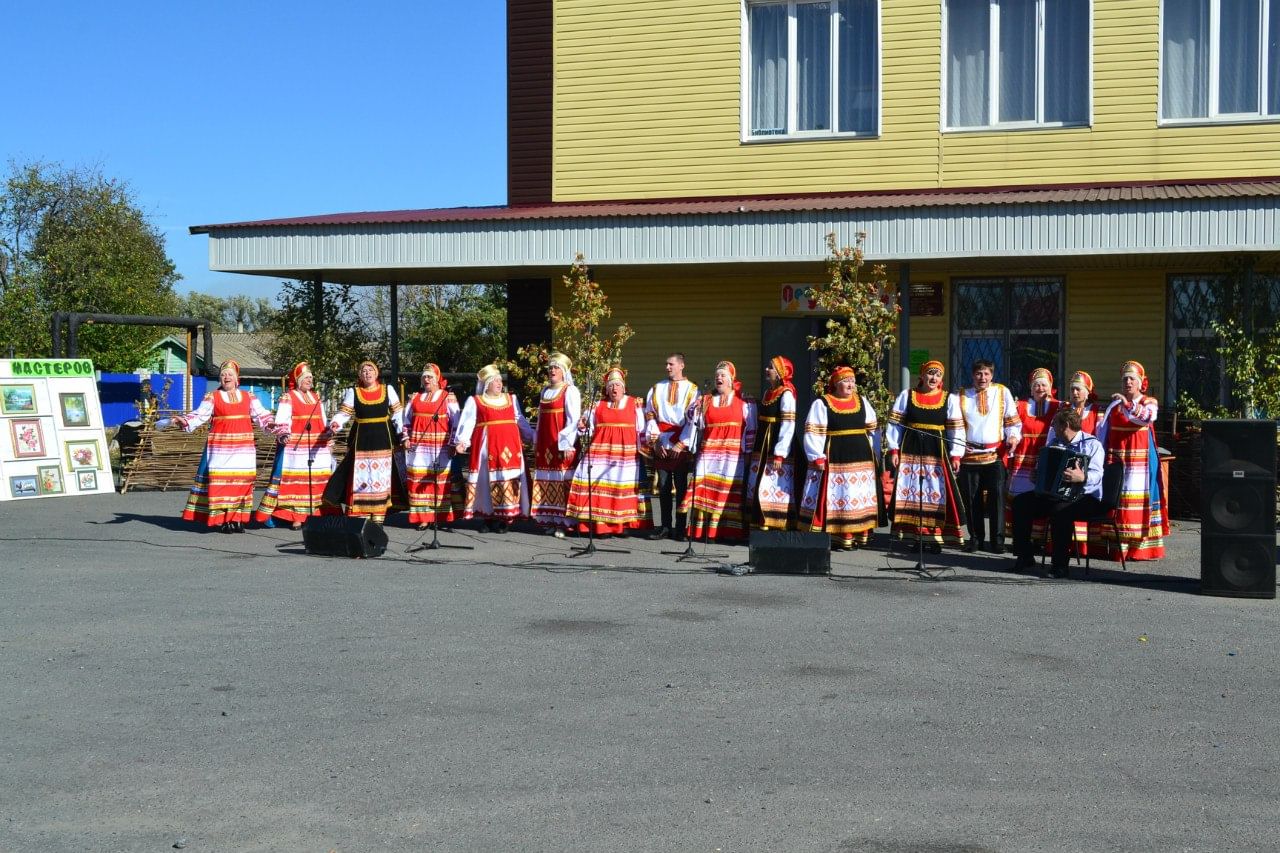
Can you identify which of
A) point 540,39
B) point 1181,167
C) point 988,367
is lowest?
point 988,367

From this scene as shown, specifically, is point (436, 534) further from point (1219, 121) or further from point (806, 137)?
point (1219, 121)

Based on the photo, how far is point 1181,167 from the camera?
17375mm

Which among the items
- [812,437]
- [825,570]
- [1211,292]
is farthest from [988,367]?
[1211,292]

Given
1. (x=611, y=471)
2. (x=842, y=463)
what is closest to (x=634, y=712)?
(x=842, y=463)

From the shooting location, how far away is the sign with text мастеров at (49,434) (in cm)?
1878

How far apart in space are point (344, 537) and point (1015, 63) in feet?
35.6

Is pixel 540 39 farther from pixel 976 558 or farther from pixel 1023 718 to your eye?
pixel 1023 718

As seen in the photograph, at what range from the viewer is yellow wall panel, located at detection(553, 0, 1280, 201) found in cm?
1742

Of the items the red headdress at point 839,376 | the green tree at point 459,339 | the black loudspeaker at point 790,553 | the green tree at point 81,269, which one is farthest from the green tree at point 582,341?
the green tree at point 81,269

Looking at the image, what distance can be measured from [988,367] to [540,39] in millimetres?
9834

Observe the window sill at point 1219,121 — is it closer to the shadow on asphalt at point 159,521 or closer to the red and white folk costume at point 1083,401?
the red and white folk costume at point 1083,401

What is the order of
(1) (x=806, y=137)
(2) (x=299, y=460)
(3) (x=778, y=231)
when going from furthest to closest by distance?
1. (1) (x=806, y=137)
2. (3) (x=778, y=231)
3. (2) (x=299, y=460)

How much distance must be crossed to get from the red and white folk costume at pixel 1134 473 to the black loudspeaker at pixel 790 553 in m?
2.74

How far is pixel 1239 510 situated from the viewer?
10.5 meters
